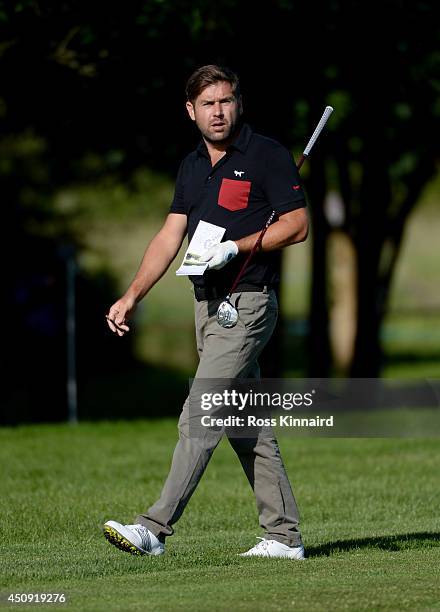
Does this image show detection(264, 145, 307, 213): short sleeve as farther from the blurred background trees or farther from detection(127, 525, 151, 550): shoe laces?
the blurred background trees

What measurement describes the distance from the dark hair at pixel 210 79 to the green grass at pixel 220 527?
2.33 meters

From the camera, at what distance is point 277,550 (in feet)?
25.7

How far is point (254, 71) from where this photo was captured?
60.3ft

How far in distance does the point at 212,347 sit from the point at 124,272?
27635mm

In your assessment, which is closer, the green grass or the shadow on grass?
the green grass

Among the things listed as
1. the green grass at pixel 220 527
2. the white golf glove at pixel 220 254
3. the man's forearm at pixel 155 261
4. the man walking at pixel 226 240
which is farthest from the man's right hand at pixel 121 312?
the green grass at pixel 220 527

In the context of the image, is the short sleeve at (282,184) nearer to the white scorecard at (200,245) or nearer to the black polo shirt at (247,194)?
the black polo shirt at (247,194)

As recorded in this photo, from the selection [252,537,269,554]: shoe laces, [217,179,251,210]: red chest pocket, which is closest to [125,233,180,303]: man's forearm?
[217,179,251,210]: red chest pocket

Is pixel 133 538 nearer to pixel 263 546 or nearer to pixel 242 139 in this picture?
pixel 263 546

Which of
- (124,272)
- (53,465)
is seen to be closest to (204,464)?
(53,465)

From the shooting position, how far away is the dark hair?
7.58 metres

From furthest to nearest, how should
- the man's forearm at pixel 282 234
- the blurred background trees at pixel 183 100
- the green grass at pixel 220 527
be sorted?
the blurred background trees at pixel 183 100 < the man's forearm at pixel 282 234 < the green grass at pixel 220 527

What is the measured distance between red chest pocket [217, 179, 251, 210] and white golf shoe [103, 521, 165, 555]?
165cm

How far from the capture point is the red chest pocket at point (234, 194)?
7.61 meters
